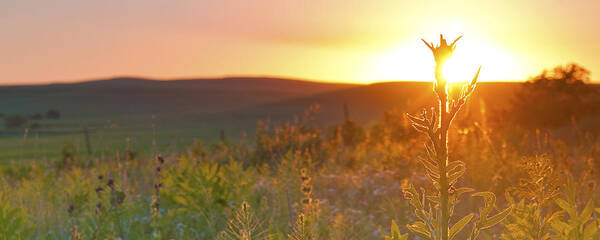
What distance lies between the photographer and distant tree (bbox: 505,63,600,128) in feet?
49.1

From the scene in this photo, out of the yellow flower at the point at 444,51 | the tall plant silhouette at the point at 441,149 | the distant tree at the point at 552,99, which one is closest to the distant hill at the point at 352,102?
the distant tree at the point at 552,99

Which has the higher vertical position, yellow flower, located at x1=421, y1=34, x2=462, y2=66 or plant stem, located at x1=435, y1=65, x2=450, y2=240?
yellow flower, located at x1=421, y1=34, x2=462, y2=66

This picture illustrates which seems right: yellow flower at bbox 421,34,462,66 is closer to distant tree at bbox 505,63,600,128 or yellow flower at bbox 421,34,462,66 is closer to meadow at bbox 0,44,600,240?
meadow at bbox 0,44,600,240

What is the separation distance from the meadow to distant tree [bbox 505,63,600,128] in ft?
0.12

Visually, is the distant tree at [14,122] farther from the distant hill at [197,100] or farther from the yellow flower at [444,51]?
the yellow flower at [444,51]

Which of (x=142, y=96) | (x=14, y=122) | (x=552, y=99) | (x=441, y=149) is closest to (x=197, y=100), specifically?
(x=142, y=96)

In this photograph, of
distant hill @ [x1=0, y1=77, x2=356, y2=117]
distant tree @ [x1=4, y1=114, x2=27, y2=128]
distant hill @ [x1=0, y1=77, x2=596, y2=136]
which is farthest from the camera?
distant hill @ [x1=0, y1=77, x2=356, y2=117]

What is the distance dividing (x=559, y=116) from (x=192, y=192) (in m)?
13.9

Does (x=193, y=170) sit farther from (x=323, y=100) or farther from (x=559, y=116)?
(x=323, y=100)

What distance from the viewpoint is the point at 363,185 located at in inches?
244

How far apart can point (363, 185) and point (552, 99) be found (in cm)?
1152

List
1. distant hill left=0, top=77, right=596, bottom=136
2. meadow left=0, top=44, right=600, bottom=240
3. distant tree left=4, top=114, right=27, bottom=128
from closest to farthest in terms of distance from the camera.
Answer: meadow left=0, top=44, right=600, bottom=240 < distant tree left=4, top=114, right=27, bottom=128 < distant hill left=0, top=77, right=596, bottom=136

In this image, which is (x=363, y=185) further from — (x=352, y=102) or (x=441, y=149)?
(x=352, y=102)

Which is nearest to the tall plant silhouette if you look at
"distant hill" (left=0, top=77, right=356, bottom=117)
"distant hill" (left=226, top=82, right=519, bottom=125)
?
"distant hill" (left=226, top=82, right=519, bottom=125)
